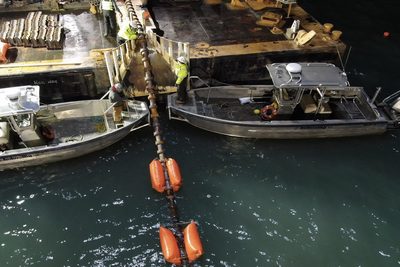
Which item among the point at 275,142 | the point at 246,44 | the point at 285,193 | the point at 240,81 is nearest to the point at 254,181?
the point at 285,193

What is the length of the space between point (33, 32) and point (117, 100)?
5740 millimetres

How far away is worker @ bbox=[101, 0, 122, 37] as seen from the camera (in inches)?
555

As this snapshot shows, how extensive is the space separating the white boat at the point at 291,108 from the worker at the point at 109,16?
4.62 metres

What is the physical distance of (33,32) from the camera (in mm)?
13867

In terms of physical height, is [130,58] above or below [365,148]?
above

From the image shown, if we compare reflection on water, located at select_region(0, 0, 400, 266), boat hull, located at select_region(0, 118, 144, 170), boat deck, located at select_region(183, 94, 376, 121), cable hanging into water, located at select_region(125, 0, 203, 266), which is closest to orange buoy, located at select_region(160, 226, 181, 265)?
cable hanging into water, located at select_region(125, 0, 203, 266)

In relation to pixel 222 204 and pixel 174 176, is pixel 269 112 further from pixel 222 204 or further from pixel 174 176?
pixel 174 176

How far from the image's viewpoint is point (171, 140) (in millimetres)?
12180

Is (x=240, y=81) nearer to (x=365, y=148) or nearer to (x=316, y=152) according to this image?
(x=316, y=152)

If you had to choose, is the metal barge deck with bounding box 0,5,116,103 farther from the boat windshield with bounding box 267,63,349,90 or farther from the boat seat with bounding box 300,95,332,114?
the boat seat with bounding box 300,95,332,114

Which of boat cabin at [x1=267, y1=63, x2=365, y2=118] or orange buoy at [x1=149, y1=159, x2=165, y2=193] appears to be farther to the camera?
boat cabin at [x1=267, y1=63, x2=365, y2=118]

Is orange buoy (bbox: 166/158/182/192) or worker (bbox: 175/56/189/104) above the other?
worker (bbox: 175/56/189/104)

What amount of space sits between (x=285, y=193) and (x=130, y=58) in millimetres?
7422

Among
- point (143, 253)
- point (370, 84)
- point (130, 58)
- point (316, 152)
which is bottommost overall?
point (143, 253)
